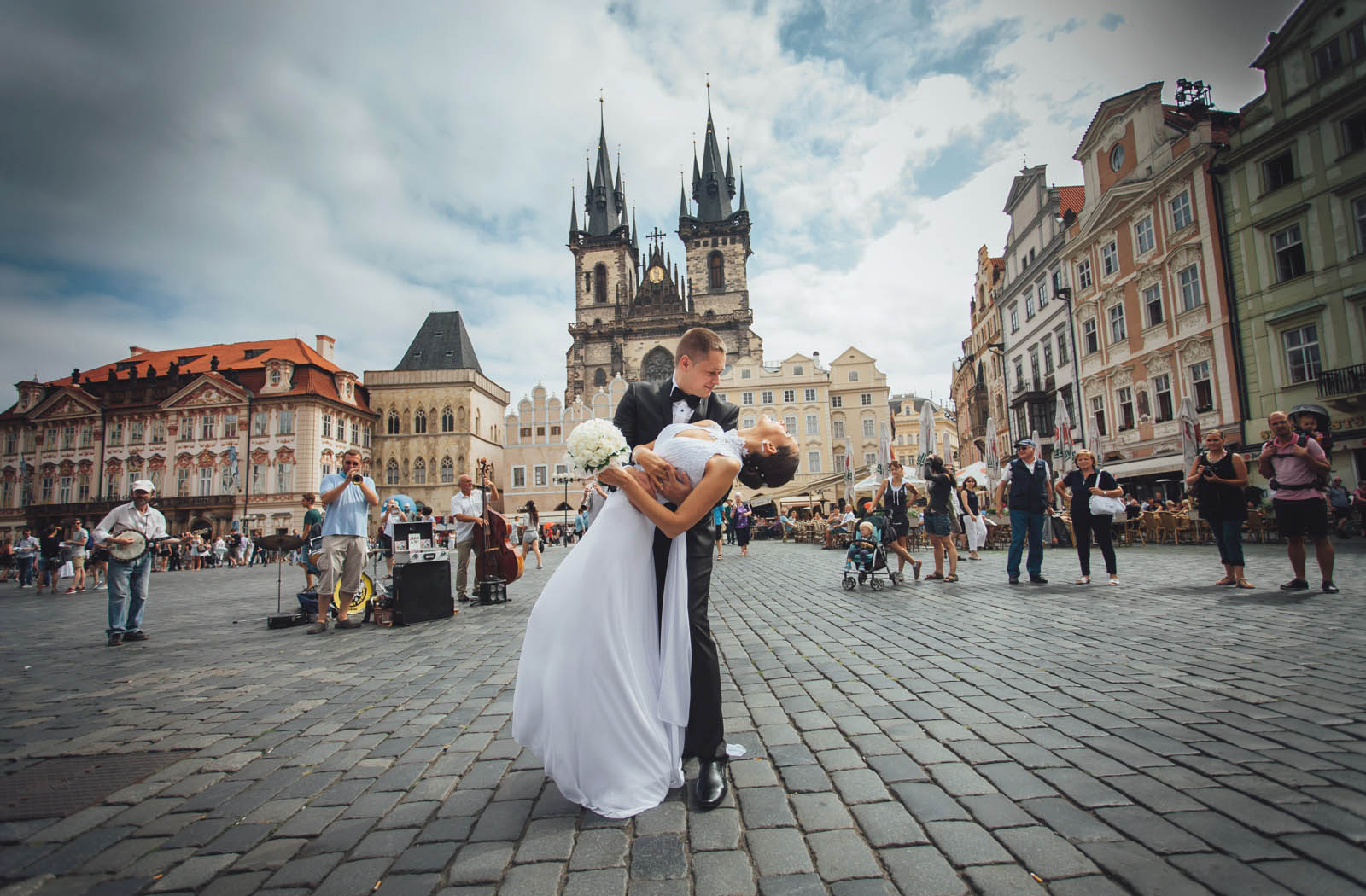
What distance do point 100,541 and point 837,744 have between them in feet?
24.3

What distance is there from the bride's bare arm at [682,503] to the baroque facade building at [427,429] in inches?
2062

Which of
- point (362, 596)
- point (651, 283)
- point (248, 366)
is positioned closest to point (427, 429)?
point (248, 366)

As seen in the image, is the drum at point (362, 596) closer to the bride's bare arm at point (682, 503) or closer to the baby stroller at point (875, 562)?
the baby stroller at point (875, 562)

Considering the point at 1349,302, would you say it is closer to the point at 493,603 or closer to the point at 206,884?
the point at 493,603

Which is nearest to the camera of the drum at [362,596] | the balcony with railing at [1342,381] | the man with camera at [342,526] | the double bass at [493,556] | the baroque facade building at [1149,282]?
the man with camera at [342,526]

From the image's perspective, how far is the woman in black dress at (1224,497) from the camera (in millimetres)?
7535

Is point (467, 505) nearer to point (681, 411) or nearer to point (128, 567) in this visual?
point (128, 567)

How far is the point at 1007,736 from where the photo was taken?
293 centimetres

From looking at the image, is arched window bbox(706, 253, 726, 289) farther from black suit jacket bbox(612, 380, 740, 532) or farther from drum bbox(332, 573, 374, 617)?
black suit jacket bbox(612, 380, 740, 532)

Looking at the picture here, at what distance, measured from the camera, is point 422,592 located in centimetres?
770

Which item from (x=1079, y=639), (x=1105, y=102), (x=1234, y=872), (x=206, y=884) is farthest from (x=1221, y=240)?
(x=206, y=884)

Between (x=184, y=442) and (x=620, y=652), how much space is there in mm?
57645

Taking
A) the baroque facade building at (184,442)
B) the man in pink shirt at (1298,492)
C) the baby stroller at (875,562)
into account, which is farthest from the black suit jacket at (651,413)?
the baroque facade building at (184,442)

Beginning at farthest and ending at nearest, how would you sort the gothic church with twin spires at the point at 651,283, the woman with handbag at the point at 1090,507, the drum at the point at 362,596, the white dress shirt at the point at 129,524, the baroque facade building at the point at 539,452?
the gothic church with twin spires at the point at 651,283
the baroque facade building at the point at 539,452
the woman with handbag at the point at 1090,507
the drum at the point at 362,596
the white dress shirt at the point at 129,524
